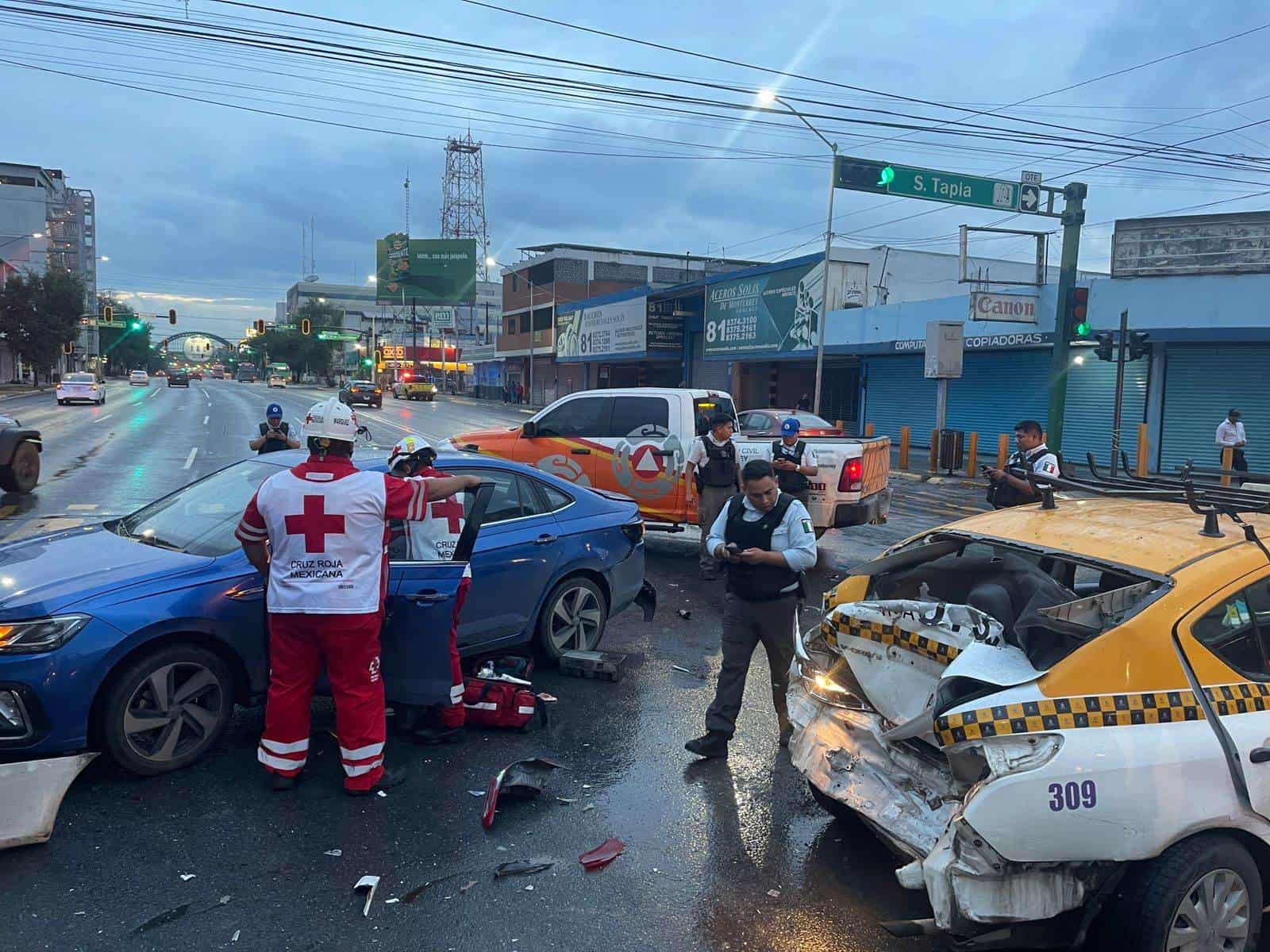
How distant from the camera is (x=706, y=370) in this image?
141 ft

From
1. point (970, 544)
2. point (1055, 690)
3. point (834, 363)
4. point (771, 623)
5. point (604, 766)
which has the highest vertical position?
point (834, 363)

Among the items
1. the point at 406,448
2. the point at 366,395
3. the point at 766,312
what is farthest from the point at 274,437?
the point at 366,395

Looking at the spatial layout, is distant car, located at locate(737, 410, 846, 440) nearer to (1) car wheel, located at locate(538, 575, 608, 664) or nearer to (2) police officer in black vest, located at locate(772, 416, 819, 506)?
(2) police officer in black vest, located at locate(772, 416, 819, 506)

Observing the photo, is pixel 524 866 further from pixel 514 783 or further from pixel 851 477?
pixel 851 477

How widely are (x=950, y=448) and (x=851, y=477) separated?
13782mm

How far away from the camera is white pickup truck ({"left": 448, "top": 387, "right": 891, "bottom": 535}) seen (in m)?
10.4

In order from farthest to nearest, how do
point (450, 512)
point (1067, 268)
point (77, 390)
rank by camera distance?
1. point (77, 390)
2. point (1067, 268)
3. point (450, 512)

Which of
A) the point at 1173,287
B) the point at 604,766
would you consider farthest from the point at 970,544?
the point at 1173,287

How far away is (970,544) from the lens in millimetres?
4250

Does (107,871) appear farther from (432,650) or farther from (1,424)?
(1,424)

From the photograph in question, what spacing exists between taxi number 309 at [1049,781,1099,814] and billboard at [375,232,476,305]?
314 feet

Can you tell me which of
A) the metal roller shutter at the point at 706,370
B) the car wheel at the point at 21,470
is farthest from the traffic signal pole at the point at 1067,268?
the metal roller shutter at the point at 706,370

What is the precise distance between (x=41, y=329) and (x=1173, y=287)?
6537 centimetres

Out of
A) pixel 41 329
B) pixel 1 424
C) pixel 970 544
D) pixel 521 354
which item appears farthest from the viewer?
pixel 521 354
